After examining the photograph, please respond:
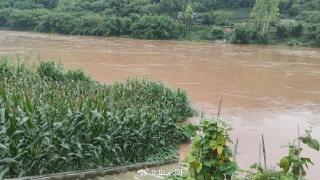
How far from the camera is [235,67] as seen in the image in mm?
23125

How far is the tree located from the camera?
44.2 metres

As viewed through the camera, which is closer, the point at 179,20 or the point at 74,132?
the point at 74,132

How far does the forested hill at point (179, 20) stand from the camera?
43219mm

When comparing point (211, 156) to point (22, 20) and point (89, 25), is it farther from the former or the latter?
point (22, 20)

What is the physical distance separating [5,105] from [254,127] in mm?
6622

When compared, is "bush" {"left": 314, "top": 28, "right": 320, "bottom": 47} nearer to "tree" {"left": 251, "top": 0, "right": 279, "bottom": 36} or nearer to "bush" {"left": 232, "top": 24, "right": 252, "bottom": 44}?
"tree" {"left": 251, "top": 0, "right": 279, "bottom": 36}

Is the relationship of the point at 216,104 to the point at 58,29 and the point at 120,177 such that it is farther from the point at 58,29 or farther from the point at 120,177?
the point at 58,29

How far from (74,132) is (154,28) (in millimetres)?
37946

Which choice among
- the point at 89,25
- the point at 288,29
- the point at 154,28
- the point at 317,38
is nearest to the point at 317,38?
the point at 317,38

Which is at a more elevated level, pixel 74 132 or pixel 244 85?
pixel 74 132

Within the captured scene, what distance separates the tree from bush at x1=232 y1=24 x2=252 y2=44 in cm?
218

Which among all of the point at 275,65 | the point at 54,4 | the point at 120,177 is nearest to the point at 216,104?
the point at 120,177

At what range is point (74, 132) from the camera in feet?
18.9

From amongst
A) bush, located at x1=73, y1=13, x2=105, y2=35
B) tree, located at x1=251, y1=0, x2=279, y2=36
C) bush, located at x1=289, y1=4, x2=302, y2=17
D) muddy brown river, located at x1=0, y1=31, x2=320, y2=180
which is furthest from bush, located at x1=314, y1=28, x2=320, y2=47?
bush, located at x1=73, y1=13, x2=105, y2=35
